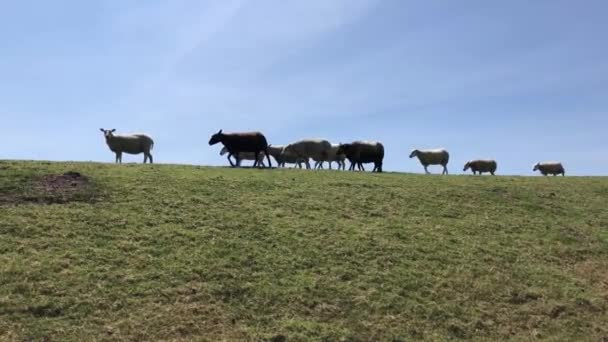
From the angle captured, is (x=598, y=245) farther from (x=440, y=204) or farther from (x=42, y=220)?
(x=42, y=220)

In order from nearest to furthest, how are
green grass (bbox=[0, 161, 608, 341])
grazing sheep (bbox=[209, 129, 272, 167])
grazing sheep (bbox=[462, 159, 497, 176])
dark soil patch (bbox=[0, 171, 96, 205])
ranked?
green grass (bbox=[0, 161, 608, 341])
dark soil patch (bbox=[0, 171, 96, 205])
grazing sheep (bbox=[209, 129, 272, 167])
grazing sheep (bbox=[462, 159, 497, 176])

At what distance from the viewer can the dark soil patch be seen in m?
18.9

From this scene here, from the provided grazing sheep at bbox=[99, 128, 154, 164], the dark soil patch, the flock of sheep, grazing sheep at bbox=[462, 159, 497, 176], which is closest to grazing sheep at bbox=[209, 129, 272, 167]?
the flock of sheep

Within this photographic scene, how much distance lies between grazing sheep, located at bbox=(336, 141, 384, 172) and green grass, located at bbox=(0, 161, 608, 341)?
11.0 meters

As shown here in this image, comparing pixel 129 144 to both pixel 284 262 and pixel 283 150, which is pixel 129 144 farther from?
pixel 284 262

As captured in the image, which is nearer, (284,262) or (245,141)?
(284,262)

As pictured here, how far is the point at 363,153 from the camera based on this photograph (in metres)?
35.2

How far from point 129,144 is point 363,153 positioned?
11.7 m

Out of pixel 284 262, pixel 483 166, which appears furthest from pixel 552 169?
pixel 284 262

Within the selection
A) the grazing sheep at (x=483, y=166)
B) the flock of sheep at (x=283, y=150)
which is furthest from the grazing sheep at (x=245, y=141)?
the grazing sheep at (x=483, y=166)

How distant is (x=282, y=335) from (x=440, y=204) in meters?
11.7

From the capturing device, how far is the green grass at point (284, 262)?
42.1ft

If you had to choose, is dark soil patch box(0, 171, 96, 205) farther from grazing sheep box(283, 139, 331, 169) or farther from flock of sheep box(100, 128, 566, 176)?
grazing sheep box(283, 139, 331, 169)

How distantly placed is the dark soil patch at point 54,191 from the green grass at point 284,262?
0.14m
